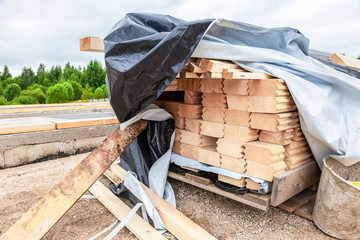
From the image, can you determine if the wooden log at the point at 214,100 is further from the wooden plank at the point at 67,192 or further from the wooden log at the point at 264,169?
the wooden plank at the point at 67,192

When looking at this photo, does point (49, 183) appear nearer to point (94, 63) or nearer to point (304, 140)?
point (304, 140)

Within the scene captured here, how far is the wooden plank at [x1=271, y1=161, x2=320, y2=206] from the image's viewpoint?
7.58 feet

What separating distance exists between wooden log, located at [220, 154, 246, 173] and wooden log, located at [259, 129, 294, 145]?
0.98ft

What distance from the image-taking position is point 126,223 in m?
2.47

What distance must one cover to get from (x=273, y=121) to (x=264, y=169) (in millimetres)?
430

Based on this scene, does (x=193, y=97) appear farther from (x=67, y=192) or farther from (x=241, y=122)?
(x=67, y=192)

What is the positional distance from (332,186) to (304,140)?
0.66 m

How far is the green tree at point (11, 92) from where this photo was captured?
23.2 m

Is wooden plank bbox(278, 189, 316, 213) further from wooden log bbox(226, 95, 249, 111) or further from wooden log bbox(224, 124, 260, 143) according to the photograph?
wooden log bbox(226, 95, 249, 111)

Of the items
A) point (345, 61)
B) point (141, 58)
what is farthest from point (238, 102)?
point (345, 61)

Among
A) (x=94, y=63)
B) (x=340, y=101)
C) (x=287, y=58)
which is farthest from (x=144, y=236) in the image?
(x=94, y=63)

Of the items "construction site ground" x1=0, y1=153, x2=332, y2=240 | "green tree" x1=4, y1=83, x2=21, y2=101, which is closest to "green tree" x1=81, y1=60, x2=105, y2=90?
"green tree" x1=4, y1=83, x2=21, y2=101

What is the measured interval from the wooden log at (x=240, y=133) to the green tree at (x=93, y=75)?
23.4 m

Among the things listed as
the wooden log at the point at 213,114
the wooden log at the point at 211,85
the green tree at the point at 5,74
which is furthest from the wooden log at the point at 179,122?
the green tree at the point at 5,74
